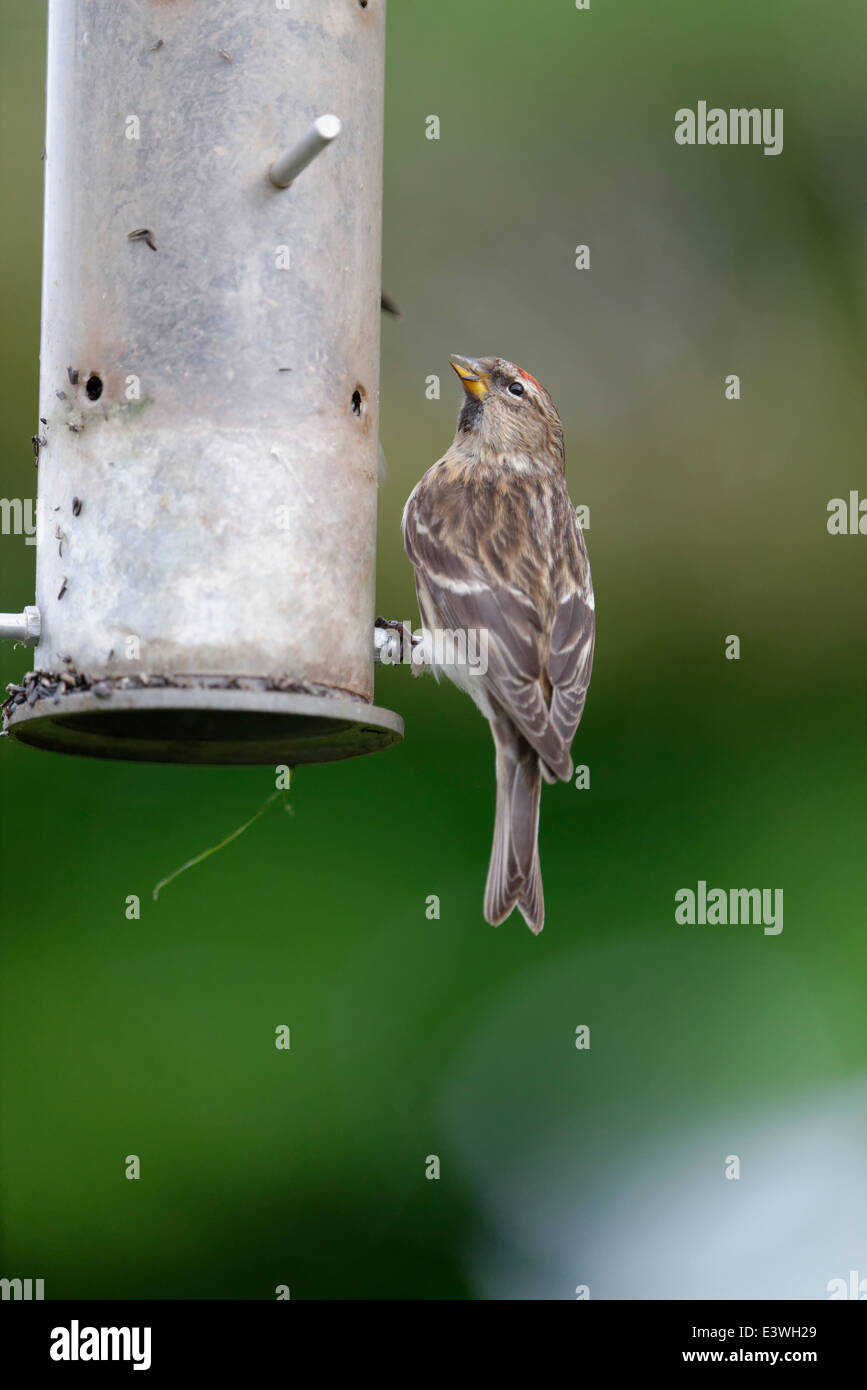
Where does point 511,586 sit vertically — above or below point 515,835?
above

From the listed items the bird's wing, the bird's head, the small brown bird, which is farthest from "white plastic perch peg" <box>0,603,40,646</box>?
the bird's head

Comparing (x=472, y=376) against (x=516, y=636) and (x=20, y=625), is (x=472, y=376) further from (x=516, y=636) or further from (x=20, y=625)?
(x=20, y=625)

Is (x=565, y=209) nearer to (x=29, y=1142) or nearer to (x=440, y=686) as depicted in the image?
(x=440, y=686)

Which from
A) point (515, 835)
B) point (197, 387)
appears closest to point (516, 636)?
point (515, 835)

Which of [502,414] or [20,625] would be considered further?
[502,414]

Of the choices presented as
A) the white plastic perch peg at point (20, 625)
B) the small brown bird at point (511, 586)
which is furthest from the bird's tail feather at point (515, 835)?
the white plastic perch peg at point (20, 625)

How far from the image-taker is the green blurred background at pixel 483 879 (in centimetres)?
807

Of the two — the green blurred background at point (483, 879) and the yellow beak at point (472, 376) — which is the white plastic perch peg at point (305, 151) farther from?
the green blurred background at point (483, 879)

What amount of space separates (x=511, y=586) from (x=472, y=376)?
1.01 m

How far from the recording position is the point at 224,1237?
26.8 feet

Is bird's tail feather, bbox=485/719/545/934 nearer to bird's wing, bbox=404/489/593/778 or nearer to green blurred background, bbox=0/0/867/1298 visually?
bird's wing, bbox=404/489/593/778

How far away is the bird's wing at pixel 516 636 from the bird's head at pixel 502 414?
455 millimetres

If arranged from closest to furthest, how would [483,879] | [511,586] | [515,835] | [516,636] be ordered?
[515,835]
[516,636]
[511,586]
[483,879]

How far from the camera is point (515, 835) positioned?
22.4 feet
